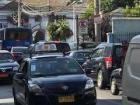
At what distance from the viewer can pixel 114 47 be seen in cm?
2025

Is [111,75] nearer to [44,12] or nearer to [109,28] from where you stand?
[109,28]

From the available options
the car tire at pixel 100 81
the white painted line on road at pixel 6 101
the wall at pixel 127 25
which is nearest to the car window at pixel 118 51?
the car tire at pixel 100 81

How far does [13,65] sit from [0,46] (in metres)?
19.6

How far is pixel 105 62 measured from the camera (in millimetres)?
20828

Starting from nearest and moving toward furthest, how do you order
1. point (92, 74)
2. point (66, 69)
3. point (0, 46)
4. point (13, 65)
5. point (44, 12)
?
1. point (66, 69)
2. point (92, 74)
3. point (13, 65)
4. point (0, 46)
5. point (44, 12)

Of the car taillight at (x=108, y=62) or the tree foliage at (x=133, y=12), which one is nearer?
the car taillight at (x=108, y=62)

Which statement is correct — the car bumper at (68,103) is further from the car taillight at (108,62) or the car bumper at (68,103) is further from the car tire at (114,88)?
the car taillight at (108,62)

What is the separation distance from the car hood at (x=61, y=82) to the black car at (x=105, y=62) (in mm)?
6320

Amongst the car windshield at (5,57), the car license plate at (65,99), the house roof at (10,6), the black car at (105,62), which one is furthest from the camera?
the house roof at (10,6)

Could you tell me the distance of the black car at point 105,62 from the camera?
66.7ft

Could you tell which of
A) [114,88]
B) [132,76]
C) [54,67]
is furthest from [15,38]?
[132,76]

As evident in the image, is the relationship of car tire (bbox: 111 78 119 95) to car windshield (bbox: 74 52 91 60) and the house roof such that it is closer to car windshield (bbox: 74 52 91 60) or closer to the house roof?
car windshield (bbox: 74 52 91 60)

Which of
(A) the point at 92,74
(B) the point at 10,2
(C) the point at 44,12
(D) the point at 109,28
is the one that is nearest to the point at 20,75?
(A) the point at 92,74

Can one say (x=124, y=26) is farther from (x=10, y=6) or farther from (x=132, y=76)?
(x=10, y=6)
